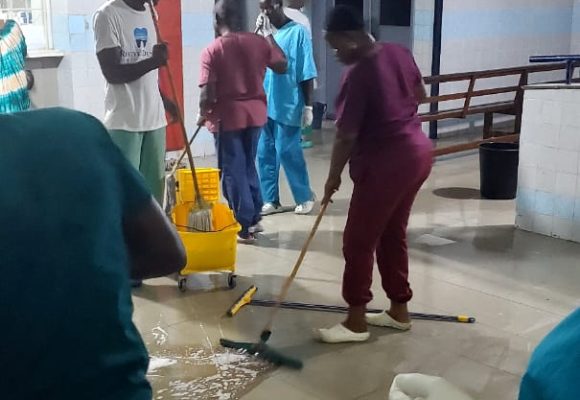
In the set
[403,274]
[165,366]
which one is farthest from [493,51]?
[165,366]

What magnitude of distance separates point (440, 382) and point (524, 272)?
282 cm

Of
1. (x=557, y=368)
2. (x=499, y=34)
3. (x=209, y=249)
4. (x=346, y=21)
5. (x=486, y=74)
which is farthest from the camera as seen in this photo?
(x=499, y=34)

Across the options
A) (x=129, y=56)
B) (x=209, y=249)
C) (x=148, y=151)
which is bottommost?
(x=209, y=249)

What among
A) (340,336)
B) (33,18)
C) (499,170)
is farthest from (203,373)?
(33,18)

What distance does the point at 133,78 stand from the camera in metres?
3.88

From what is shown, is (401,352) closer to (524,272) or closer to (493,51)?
(524,272)

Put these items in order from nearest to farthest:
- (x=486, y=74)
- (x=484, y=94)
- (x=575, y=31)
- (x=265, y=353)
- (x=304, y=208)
→ 1. (x=265, y=353)
2. (x=304, y=208)
3. (x=486, y=74)
4. (x=484, y=94)
5. (x=575, y=31)

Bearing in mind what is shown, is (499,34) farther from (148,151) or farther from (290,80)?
(148,151)

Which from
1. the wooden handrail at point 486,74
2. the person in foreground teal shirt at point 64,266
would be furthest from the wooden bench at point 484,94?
the person in foreground teal shirt at point 64,266

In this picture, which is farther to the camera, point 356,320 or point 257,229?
point 257,229

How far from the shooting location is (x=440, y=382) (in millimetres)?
1740

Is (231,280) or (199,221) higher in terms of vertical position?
(199,221)

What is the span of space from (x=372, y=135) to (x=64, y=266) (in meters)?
2.08

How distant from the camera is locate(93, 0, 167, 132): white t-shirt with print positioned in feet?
12.4
